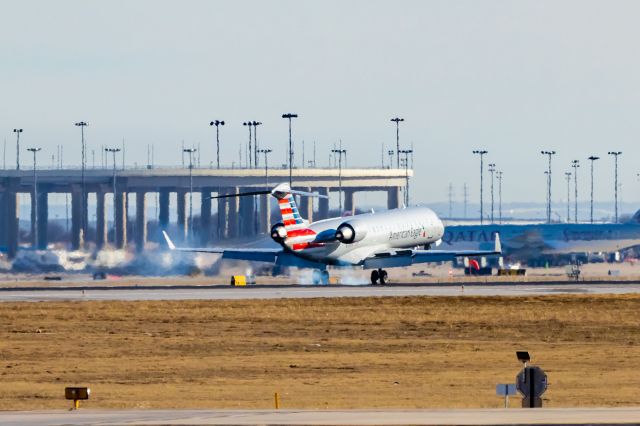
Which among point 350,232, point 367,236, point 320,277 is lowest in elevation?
point 320,277

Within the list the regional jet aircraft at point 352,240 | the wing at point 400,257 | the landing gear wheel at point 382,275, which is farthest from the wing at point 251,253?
the landing gear wheel at point 382,275

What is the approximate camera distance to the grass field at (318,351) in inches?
1850

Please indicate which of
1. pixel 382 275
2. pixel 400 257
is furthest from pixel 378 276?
pixel 400 257

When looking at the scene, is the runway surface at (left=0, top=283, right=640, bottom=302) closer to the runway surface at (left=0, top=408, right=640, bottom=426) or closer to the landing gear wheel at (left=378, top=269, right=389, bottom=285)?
the landing gear wheel at (left=378, top=269, right=389, bottom=285)

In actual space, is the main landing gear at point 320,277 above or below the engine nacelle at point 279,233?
below

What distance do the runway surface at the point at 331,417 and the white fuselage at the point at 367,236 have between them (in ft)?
238

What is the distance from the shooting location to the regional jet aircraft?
10988 cm

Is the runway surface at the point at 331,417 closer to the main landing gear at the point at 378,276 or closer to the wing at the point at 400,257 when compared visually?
the wing at the point at 400,257

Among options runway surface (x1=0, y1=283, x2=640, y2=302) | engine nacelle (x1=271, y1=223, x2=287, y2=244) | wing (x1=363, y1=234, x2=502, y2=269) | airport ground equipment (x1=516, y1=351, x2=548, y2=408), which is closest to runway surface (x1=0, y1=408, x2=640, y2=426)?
airport ground equipment (x1=516, y1=351, x2=548, y2=408)

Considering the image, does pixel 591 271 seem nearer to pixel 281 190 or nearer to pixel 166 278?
pixel 166 278

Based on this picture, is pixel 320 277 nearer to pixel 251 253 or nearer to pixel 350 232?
pixel 251 253

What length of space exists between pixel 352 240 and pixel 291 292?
34.5 ft

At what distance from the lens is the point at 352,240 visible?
112 metres

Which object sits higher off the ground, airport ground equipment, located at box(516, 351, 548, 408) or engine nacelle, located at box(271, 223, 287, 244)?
engine nacelle, located at box(271, 223, 287, 244)
